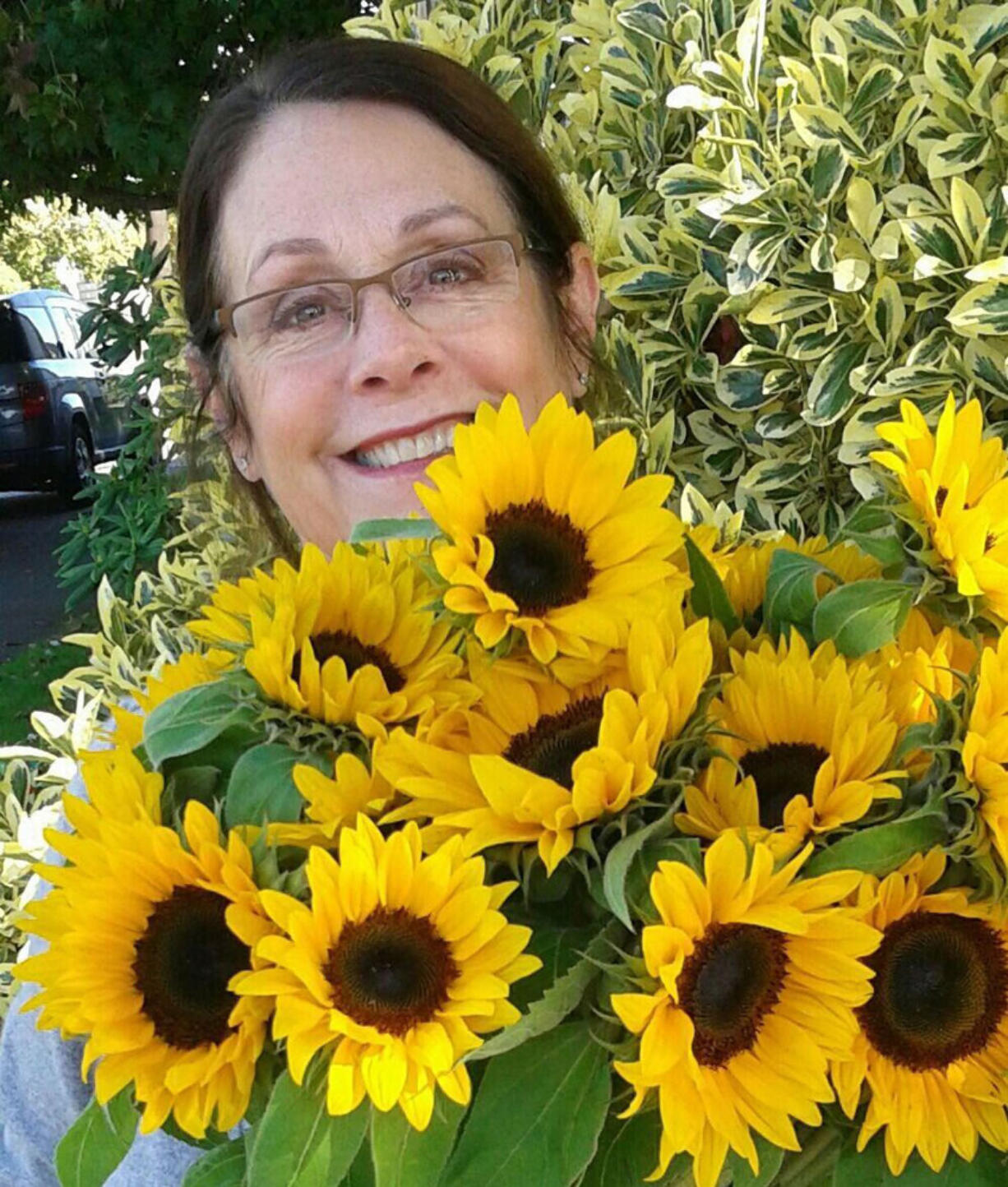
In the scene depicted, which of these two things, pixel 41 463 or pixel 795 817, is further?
pixel 41 463

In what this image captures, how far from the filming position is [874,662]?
2.14ft

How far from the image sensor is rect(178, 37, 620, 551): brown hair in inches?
58.9

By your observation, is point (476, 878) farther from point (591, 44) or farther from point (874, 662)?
point (591, 44)

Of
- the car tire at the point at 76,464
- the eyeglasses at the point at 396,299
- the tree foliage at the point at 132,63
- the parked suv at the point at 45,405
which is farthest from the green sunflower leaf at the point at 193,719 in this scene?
the car tire at the point at 76,464

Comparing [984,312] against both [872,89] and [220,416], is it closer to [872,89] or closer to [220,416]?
[872,89]

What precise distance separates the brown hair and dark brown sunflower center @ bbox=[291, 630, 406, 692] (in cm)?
99

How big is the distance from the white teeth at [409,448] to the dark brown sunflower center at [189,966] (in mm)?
808

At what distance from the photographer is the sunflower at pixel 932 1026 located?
0.57m

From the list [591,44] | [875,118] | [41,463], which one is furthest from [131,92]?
[41,463]

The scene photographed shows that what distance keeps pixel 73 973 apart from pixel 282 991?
12 centimetres

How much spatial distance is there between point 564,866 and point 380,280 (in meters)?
0.91

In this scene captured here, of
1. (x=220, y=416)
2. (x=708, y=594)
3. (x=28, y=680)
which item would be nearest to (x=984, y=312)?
(x=220, y=416)

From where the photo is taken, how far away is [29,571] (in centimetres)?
945

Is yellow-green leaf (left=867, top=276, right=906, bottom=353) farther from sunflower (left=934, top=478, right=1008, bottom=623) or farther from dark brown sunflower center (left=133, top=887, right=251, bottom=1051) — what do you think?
dark brown sunflower center (left=133, top=887, right=251, bottom=1051)
